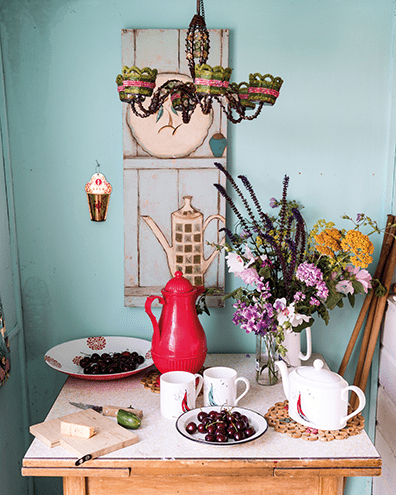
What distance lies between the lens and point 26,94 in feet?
6.19

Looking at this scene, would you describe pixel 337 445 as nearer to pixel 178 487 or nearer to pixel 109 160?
pixel 178 487

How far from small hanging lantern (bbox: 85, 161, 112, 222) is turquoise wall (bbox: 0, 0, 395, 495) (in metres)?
0.03

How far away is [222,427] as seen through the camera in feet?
4.33

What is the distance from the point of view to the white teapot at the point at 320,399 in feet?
4.42

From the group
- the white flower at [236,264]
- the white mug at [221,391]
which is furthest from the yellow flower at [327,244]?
the white mug at [221,391]

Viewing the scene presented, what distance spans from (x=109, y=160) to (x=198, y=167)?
0.35 m

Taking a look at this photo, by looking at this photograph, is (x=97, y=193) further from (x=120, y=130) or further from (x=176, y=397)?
(x=176, y=397)

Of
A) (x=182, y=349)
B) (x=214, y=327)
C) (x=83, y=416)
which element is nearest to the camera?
(x=83, y=416)

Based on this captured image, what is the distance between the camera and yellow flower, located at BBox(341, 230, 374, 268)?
5.19 feet

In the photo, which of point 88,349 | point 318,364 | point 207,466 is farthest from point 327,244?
point 88,349

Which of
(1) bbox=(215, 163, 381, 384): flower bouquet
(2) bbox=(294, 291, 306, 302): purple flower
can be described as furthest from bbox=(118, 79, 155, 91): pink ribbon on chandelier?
(2) bbox=(294, 291, 306, 302): purple flower

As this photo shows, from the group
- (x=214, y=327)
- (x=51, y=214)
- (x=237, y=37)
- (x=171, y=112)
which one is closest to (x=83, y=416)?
(x=214, y=327)

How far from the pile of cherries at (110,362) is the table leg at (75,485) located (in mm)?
432

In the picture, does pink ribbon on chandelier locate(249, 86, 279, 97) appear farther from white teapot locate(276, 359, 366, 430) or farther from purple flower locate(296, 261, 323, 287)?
white teapot locate(276, 359, 366, 430)
